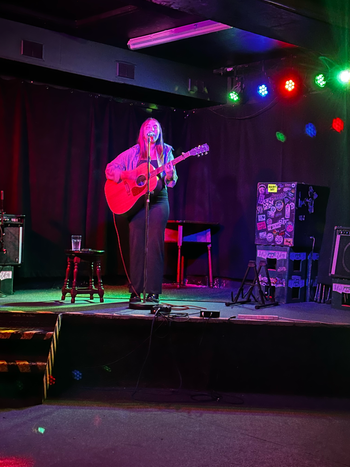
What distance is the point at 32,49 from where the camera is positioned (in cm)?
578

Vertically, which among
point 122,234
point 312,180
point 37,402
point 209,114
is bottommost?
point 37,402

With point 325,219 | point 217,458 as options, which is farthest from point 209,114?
point 217,458

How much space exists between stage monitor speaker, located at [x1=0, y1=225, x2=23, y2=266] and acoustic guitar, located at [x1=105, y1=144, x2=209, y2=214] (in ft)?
4.49

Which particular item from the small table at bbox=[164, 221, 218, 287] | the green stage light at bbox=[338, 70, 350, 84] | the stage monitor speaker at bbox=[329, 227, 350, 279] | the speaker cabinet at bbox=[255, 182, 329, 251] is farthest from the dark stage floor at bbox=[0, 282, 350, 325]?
the green stage light at bbox=[338, 70, 350, 84]

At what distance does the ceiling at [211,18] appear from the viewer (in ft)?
14.4

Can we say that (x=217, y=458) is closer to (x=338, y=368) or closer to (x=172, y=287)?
(x=338, y=368)

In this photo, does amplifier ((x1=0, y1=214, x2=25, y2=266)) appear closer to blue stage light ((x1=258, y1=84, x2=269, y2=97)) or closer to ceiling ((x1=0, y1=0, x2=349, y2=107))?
ceiling ((x1=0, y1=0, x2=349, y2=107))

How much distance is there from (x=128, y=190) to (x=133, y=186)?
7 centimetres

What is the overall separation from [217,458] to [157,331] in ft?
4.91

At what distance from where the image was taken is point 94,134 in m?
6.81

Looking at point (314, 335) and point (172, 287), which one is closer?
point (314, 335)

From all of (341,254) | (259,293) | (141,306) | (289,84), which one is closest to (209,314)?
(141,306)

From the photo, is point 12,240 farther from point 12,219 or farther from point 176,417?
point 176,417

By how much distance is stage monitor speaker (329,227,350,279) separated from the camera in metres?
5.36
